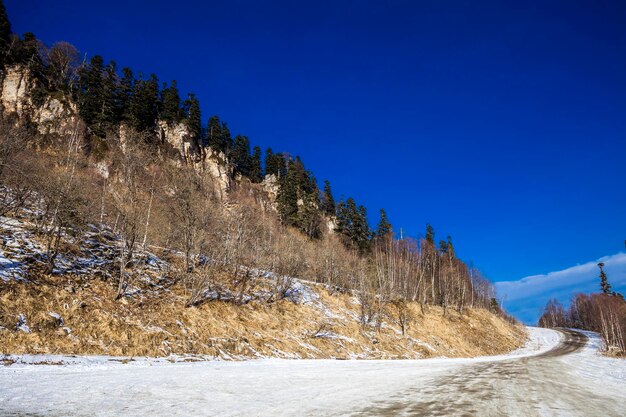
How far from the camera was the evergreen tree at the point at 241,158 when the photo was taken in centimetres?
8425

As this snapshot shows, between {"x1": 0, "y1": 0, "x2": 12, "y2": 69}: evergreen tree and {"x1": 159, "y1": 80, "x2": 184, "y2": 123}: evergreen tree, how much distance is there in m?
23.2

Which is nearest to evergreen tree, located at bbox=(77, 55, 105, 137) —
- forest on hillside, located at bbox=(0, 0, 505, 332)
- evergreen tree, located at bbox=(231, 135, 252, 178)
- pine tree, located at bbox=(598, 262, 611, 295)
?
forest on hillside, located at bbox=(0, 0, 505, 332)

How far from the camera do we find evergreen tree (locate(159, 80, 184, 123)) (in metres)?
65.8

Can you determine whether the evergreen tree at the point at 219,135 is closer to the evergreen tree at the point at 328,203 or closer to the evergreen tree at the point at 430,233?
the evergreen tree at the point at 328,203

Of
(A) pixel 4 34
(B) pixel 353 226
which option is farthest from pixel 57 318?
(B) pixel 353 226

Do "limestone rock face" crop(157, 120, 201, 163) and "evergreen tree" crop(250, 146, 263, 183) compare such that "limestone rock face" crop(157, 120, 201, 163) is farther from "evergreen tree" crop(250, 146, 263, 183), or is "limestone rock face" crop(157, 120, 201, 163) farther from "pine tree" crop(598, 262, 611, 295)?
"pine tree" crop(598, 262, 611, 295)

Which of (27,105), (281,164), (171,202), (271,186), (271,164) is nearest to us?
(171,202)

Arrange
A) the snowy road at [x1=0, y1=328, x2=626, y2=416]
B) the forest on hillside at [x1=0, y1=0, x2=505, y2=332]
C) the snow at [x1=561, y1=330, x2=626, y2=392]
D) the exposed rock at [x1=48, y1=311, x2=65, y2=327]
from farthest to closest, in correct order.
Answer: the forest on hillside at [x1=0, y1=0, x2=505, y2=332] → the exposed rock at [x1=48, y1=311, x2=65, y2=327] → the snow at [x1=561, y1=330, x2=626, y2=392] → the snowy road at [x1=0, y1=328, x2=626, y2=416]

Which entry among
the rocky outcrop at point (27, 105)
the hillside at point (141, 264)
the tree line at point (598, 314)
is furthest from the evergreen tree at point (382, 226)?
the rocky outcrop at point (27, 105)

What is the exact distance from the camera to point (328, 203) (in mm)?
90875

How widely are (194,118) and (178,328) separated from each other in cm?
6255

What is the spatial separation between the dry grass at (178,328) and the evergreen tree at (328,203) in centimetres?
5210

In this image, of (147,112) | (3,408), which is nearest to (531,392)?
(3,408)

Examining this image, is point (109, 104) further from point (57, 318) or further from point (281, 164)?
point (57, 318)
